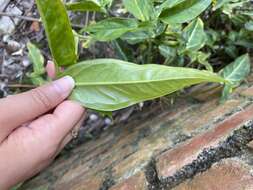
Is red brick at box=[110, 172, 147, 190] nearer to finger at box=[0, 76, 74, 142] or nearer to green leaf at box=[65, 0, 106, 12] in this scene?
finger at box=[0, 76, 74, 142]

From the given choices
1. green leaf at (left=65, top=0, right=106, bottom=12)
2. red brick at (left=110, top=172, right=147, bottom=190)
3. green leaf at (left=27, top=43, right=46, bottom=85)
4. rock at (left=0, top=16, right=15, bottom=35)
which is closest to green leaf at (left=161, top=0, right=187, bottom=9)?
green leaf at (left=65, top=0, right=106, bottom=12)

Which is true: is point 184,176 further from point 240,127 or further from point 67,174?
point 67,174

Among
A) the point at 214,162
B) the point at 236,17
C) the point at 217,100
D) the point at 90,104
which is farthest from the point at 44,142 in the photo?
the point at 236,17

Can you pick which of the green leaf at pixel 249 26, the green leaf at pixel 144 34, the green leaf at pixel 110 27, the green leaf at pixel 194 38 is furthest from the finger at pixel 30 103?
the green leaf at pixel 249 26

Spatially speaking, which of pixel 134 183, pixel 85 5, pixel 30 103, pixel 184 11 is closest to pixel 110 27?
pixel 85 5

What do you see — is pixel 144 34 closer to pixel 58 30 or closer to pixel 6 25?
pixel 58 30

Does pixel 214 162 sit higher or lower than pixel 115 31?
lower
